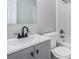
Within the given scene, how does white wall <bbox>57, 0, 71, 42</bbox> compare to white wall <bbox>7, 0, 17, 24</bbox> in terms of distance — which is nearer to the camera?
white wall <bbox>7, 0, 17, 24</bbox>

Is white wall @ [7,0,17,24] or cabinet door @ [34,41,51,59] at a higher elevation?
white wall @ [7,0,17,24]

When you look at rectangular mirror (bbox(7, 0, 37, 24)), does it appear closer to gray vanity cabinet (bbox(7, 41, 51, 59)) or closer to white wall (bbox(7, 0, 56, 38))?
white wall (bbox(7, 0, 56, 38))

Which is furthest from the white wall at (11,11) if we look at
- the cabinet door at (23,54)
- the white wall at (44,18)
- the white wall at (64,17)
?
the white wall at (64,17)

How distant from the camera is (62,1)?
2.99 m

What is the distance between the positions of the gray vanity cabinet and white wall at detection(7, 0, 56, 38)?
54 cm

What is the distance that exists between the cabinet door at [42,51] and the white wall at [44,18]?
0.52 metres

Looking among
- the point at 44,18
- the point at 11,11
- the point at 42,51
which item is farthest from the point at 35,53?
the point at 44,18

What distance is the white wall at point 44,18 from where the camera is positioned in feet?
7.14

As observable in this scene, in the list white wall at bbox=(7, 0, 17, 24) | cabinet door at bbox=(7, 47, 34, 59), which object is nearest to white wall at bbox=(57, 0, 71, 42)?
white wall at bbox=(7, 0, 17, 24)

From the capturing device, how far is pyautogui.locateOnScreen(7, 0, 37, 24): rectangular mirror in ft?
5.55

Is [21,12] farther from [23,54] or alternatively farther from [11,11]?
[23,54]
